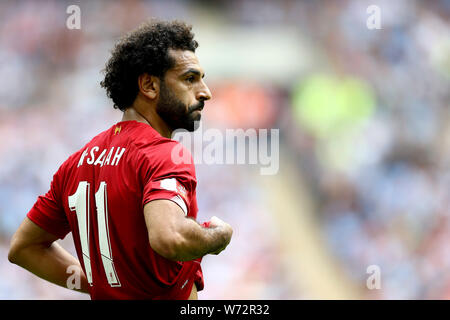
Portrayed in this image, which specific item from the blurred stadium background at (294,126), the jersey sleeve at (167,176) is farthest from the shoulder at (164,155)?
the blurred stadium background at (294,126)

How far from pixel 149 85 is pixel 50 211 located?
73cm

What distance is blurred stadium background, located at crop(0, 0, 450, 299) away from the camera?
7238mm

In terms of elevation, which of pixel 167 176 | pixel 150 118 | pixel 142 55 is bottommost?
pixel 167 176

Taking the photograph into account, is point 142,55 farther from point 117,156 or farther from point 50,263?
point 50,263

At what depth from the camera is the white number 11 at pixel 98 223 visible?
228 centimetres

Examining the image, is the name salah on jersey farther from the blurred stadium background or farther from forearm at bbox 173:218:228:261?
the blurred stadium background

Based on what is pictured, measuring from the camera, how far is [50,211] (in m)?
2.57

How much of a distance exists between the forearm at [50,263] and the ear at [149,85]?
2.86 feet

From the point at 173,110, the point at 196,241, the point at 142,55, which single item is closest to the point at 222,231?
the point at 196,241

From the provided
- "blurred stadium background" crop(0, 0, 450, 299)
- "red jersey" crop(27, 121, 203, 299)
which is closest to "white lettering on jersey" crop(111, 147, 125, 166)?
"red jersey" crop(27, 121, 203, 299)

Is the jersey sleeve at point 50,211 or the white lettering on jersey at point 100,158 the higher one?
the white lettering on jersey at point 100,158

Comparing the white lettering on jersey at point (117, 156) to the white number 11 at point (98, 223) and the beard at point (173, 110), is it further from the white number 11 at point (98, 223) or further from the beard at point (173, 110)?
the beard at point (173, 110)

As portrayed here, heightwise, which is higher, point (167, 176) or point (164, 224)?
point (167, 176)

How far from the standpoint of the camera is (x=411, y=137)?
7.93 metres
